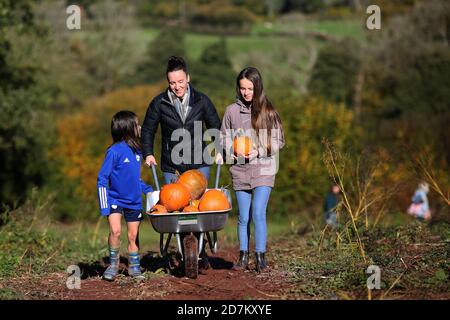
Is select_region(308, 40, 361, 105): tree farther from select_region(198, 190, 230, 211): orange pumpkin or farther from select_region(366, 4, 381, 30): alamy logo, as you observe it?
select_region(198, 190, 230, 211): orange pumpkin

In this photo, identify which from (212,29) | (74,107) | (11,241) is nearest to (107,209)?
(11,241)

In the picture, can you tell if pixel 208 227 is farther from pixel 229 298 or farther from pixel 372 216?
pixel 372 216

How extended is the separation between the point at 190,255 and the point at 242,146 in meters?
1.12

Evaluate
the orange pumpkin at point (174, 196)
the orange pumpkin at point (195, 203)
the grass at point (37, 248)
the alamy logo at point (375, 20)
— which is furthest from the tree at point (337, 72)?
the orange pumpkin at point (174, 196)

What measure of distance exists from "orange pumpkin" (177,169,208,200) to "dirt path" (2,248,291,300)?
0.80m

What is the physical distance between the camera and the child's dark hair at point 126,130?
734 centimetres

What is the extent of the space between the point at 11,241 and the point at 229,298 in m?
4.76

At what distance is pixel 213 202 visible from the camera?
7156mm

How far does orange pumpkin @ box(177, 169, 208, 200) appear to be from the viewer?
7.26 m

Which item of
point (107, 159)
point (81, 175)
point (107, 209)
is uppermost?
point (107, 159)

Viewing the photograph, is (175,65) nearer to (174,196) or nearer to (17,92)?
(174,196)

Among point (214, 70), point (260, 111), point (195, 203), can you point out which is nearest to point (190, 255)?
point (195, 203)

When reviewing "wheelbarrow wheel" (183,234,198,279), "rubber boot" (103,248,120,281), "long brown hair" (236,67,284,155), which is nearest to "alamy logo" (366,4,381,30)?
"long brown hair" (236,67,284,155)
